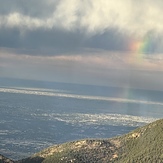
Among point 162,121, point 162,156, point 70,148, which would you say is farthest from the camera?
point 162,121

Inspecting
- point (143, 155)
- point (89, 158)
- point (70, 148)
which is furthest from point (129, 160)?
point (70, 148)

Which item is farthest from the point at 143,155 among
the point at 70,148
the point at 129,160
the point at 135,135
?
the point at 70,148

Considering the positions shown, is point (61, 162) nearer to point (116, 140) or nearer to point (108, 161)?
point (108, 161)

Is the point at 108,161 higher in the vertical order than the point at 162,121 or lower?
lower

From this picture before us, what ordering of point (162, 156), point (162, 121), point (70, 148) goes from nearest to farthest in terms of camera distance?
point (162, 156), point (70, 148), point (162, 121)

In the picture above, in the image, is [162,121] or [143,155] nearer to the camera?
[143,155]

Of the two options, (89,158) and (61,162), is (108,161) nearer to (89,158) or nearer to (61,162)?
(89,158)
